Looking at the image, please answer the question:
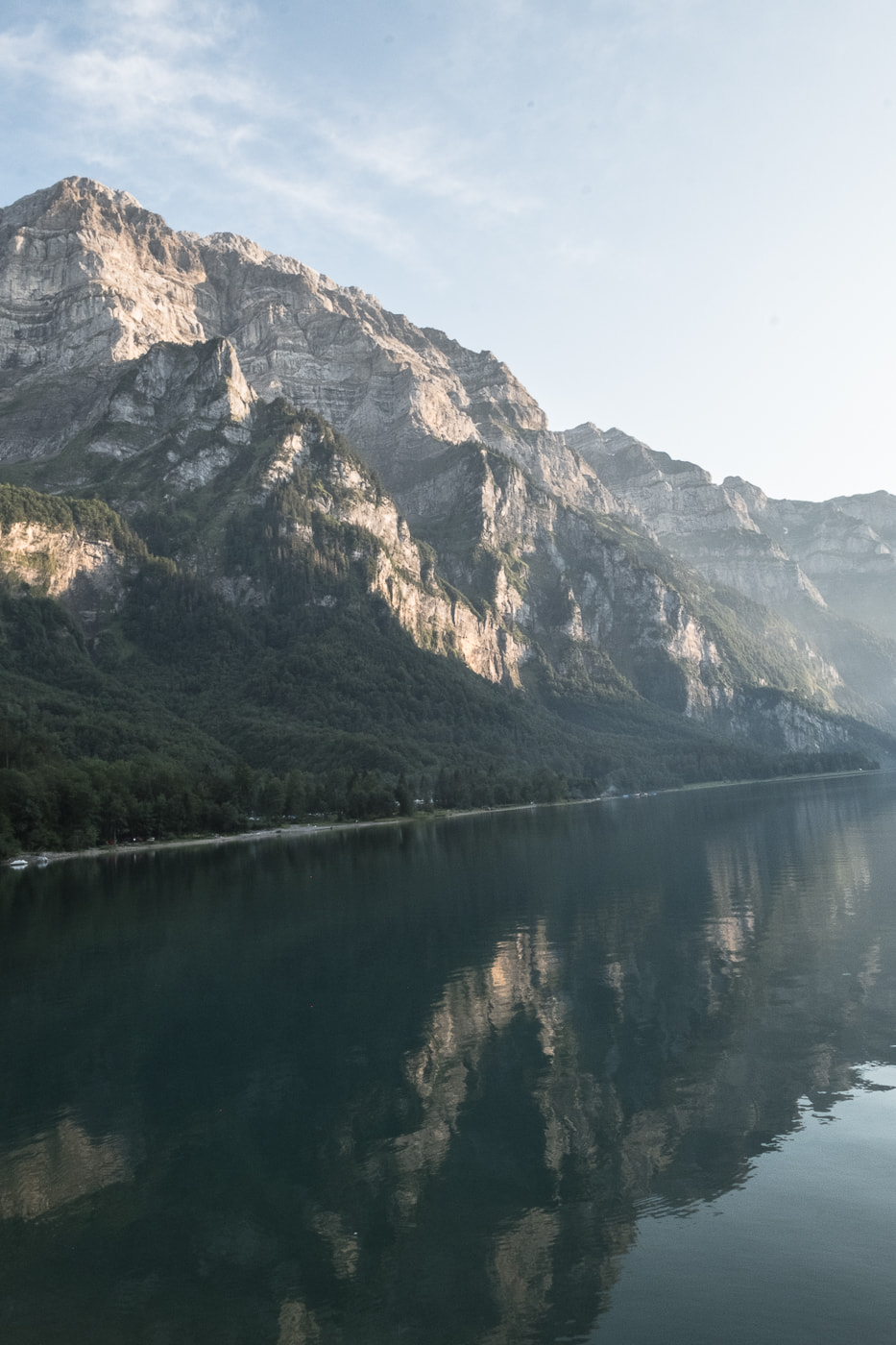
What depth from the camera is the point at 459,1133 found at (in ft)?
88.9

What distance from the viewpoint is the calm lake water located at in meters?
18.2

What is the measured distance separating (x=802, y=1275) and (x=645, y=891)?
5961 centimetres

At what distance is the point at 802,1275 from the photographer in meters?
18.5

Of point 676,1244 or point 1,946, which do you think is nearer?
point 676,1244

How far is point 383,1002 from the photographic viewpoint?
44.1 m

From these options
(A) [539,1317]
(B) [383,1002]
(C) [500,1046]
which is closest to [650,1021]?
(C) [500,1046]

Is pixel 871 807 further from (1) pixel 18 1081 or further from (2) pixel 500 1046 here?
(1) pixel 18 1081

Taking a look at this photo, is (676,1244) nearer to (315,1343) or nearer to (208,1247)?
(315,1343)

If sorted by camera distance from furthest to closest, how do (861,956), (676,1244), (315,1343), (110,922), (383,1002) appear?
(110,922), (861,956), (383,1002), (676,1244), (315,1343)

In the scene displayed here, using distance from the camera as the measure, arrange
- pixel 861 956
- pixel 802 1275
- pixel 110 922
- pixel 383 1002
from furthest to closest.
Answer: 1. pixel 110 922
2. pixel 861 956
3. pixel 383 1002
4. pixel 802 1275

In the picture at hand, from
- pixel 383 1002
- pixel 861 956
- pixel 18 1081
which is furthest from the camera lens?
pixel 861 956

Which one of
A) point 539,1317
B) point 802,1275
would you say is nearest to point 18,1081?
point 539,1317

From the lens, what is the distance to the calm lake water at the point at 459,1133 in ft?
59.9

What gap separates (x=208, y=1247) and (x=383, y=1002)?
2335 centimetres
